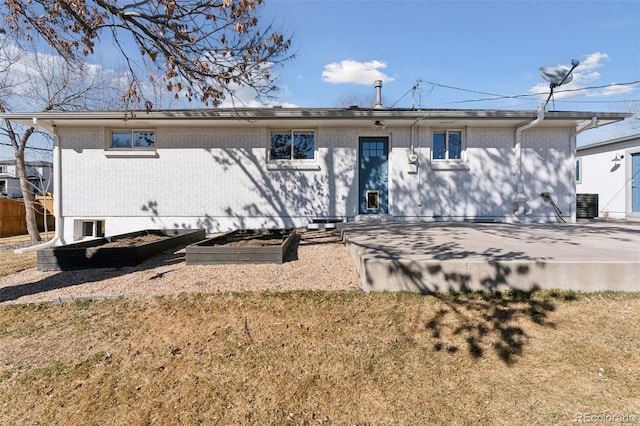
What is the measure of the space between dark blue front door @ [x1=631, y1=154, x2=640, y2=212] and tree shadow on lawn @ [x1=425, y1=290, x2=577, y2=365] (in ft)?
41.7

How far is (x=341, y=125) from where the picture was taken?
9.60 metres

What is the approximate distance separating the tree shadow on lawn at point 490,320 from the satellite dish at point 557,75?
780cm

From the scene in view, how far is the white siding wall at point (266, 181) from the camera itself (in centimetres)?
953

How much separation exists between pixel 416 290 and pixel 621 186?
14286mm

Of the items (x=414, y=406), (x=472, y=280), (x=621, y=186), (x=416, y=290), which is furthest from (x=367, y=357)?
(x=621, y=186)

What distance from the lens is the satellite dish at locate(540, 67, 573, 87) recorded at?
891 cm

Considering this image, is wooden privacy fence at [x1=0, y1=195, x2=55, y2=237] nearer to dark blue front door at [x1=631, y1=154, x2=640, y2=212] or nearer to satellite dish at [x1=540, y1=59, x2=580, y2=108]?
satellite dish at [x1=540, y1=59, x2=580, y2=108]

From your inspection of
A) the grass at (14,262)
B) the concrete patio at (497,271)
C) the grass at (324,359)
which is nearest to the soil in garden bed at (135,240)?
the grass at (14,262)

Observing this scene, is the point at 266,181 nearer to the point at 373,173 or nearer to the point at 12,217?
the point at 373,173

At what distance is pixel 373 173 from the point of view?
388 inches

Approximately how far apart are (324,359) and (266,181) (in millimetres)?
7188

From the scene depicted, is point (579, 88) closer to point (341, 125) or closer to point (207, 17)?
point (341, 125)

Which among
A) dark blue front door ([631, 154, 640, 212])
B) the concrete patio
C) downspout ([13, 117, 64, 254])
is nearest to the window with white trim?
downspout ([13, 117, 64, 254])

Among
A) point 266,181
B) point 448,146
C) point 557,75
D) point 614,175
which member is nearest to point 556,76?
point 557,75
